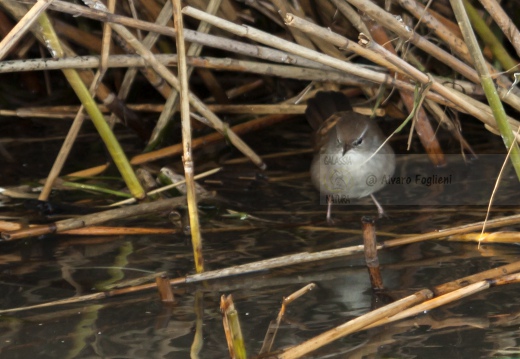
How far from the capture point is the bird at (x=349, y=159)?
13.9 feet

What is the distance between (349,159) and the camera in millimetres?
4383

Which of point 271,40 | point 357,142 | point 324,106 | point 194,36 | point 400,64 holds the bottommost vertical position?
point 400,64

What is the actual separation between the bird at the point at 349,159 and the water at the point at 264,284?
0.32ft

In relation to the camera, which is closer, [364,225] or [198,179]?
[364,225]

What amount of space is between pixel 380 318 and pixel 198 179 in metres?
2.07

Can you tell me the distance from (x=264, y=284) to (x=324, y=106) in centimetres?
176

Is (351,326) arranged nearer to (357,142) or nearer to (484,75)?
(484,75)

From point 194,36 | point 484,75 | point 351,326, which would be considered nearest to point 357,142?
point 194,36

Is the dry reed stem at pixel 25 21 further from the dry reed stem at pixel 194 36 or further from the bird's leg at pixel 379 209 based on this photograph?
Answer: the bird's leg at pixel 379 209

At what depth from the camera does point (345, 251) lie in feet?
10.3

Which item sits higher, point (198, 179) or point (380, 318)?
point (198, 179)

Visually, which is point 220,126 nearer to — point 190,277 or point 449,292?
point 190,277

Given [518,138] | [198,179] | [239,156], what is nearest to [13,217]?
[198,179]

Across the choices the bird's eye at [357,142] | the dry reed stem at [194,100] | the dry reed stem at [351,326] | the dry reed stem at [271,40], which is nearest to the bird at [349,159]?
the bird's eye at [357,142]
